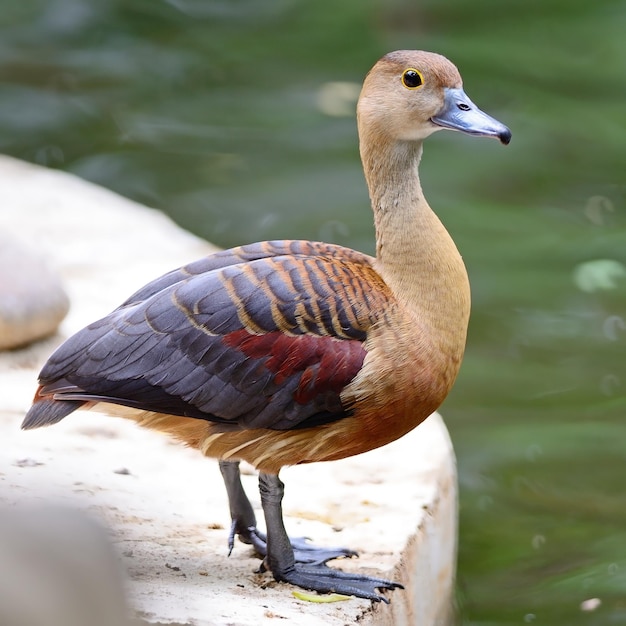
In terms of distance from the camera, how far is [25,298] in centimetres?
486

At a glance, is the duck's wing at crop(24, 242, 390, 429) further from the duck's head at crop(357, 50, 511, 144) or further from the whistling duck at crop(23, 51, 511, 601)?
the duck's head at crop(357, 50, 511, 144)

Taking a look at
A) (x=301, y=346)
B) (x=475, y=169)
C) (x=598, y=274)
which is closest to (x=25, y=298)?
(x=301, y=346)

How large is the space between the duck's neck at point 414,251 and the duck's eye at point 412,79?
0.17m

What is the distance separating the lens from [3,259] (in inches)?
196

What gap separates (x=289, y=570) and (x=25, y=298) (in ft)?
6.23

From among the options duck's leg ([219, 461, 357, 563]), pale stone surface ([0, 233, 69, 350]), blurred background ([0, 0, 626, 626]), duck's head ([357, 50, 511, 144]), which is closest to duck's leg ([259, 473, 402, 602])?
duck's leg ([219, 461, 357, 563])

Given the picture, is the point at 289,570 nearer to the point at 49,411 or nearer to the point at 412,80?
the point at 49,411

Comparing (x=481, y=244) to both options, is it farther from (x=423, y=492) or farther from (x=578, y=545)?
(x=423, y=492)

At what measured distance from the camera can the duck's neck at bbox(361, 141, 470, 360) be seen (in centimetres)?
345

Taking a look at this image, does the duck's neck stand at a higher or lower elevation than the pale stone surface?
higher

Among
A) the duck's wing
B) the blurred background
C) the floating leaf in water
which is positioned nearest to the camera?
the duck's wing

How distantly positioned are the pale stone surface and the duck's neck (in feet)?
5.86

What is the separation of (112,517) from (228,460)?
40 cm

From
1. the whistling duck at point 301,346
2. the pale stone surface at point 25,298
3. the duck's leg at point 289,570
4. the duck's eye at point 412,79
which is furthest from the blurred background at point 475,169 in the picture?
the duck's eye at point 412,79
